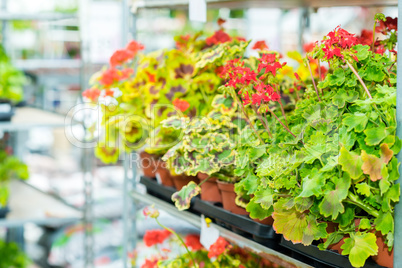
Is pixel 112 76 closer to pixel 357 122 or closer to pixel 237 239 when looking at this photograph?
pixel 237 239

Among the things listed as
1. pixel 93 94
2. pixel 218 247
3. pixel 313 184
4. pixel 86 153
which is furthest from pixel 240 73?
pixel 86 153

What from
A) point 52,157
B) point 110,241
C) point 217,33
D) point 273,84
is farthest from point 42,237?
point 273,84

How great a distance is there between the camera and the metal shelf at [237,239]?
92 cm

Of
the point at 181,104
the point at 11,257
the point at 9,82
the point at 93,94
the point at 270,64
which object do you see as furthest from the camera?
the point at 11,257

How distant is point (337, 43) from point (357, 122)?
168 millimetres

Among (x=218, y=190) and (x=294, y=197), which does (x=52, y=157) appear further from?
(x=294, y=197)

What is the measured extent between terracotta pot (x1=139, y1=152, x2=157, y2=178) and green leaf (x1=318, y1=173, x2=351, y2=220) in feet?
2.40

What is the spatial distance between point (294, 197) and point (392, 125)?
0.21 m

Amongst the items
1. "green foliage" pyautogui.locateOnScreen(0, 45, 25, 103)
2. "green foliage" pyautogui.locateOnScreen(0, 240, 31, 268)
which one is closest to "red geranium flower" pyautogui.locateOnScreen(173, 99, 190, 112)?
"green foliage" pyautogui.locateOnScreen(0, 45, 25, 103)

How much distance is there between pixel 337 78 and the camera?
0.84 m

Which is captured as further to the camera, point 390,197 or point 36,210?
point 36,210

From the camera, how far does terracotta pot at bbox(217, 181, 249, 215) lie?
3.42 ft

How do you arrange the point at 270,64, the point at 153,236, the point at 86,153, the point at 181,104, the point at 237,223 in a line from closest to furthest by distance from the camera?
1. the point at 270,64
2. the point at 237,223
3. the point at 181,104
4. the point at 153,236
5. the point at 86,153

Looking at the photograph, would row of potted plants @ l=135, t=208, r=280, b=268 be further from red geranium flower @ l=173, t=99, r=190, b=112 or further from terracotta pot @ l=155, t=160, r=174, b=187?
red geranium flower @ l=173, t=99, r=190, b=112
